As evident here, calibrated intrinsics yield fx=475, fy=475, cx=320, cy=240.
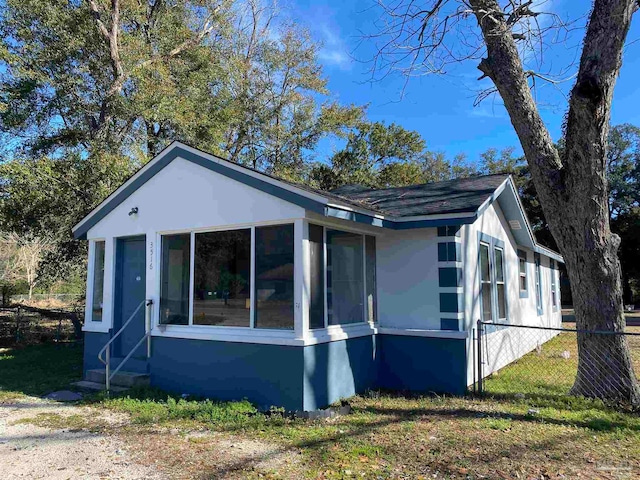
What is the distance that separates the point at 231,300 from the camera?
6953 mm

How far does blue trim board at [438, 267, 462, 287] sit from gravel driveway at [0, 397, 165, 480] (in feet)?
15.5

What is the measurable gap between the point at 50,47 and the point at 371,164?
1635cm

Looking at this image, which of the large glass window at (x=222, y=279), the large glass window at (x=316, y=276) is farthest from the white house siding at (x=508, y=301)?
the large glass window at (x=222, y=279)

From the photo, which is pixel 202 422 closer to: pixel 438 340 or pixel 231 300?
pixel 231 300

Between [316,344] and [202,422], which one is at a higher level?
[316,344]

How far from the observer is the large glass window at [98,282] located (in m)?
8.66

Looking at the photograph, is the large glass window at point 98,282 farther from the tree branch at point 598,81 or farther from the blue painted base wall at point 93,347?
the tree branch at point 598,81

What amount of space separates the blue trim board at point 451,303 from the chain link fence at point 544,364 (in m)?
0.41

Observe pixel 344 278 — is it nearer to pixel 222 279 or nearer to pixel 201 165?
pixel 222 279

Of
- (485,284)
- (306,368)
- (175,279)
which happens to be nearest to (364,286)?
(306,368)

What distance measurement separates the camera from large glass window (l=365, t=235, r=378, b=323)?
764 centimetres

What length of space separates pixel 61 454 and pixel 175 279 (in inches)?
127

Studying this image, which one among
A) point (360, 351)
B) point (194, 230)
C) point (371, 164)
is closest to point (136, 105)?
point (194, 230)

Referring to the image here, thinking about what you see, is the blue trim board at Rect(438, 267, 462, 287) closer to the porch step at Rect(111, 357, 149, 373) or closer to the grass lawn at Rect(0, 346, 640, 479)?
the grass lawn at Rect(0, 346, 640, 479)
